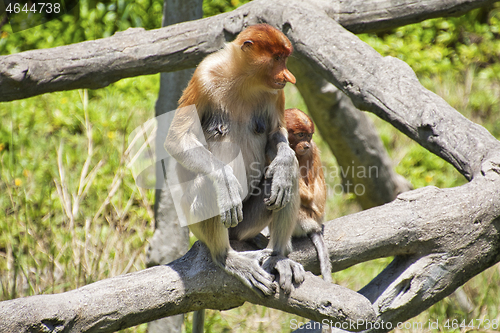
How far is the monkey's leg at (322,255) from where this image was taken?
3111 millimetres

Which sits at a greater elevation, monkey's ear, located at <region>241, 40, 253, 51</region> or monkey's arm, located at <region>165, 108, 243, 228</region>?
monkey's ear, located at <region>241, 40, 253, 51</region>

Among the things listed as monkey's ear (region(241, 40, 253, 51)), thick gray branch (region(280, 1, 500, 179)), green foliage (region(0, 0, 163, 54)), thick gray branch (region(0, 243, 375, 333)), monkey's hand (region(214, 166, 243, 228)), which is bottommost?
thick gray branch (region(0, 243, 375, 333))

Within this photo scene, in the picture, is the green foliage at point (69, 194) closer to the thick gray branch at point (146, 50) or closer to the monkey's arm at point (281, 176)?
the thick gray branch at point (146, 50)

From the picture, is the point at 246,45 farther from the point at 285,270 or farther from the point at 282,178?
the point at 285,270

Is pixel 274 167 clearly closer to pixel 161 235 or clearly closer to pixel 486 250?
pixel 486 250

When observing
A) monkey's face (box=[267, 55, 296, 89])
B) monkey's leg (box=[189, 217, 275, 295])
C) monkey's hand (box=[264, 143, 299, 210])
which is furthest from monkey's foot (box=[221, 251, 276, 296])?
monkey's face (box=[267, 55, 296, 89])

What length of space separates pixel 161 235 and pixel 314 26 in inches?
98.5

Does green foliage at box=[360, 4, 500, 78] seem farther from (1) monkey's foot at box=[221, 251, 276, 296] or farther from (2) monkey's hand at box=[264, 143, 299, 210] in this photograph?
(1) monkey's foot at box=[221, 251, 276, 296]

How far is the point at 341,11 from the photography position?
14.1 feet

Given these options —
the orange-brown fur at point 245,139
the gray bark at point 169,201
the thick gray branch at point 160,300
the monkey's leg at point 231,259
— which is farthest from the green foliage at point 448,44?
the thick gray branch at point 160,300

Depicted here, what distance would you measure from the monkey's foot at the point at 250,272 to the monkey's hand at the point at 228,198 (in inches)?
9.5

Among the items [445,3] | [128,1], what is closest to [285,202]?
[445,3]

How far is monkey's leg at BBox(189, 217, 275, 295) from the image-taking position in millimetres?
2888

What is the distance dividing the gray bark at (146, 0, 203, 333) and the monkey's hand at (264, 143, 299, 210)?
1968mm
